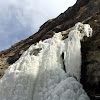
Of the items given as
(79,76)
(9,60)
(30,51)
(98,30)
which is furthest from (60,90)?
(9,60)

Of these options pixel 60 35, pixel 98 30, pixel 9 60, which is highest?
pixel 9 60

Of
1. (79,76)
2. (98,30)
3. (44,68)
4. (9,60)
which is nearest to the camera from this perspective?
(79,76)

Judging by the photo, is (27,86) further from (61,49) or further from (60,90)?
(61,49)

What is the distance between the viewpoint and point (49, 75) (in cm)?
955

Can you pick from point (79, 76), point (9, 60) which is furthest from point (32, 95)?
point (9, 60)

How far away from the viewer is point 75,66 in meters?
9.18

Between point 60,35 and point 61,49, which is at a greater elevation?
point 60,35

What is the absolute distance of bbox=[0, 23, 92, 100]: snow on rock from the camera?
8.22 metres

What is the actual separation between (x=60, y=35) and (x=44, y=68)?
4380mm

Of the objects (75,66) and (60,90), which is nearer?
(60,90)

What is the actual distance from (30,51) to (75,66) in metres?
4.86

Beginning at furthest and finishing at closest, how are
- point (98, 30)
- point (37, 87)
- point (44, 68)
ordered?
point (98, 30), point (44, 68), point (37, 87)

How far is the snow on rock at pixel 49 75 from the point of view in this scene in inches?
324

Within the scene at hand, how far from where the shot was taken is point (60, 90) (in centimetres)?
773
